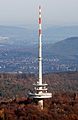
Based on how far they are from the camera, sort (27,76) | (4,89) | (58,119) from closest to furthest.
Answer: (58,119), (4,89), (27,76)

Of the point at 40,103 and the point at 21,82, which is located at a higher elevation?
the point at 40,103

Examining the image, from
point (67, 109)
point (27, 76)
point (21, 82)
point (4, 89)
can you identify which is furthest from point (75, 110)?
point (27, 76)

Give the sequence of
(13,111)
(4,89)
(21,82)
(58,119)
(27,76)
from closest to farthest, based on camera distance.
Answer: (58,119)
(13,111)
(4,89)
(21,82)
(27,76)

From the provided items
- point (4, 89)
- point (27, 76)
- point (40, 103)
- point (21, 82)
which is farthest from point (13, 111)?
point (27, 76)

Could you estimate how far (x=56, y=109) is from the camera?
5128cm

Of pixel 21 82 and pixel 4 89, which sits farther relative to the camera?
pixel 21 82

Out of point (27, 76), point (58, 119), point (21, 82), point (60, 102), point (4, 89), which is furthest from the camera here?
point (27, 76)

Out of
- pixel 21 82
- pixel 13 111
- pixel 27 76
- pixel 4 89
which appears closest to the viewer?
pixel 13 111

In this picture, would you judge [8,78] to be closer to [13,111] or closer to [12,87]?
[12,87]

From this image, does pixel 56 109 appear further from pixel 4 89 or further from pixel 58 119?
pixel 4 89

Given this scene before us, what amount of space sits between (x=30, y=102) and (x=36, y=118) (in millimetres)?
7333

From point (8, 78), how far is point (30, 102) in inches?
2679

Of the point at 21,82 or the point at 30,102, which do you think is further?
the point at 21,82

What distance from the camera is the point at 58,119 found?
157 ft
